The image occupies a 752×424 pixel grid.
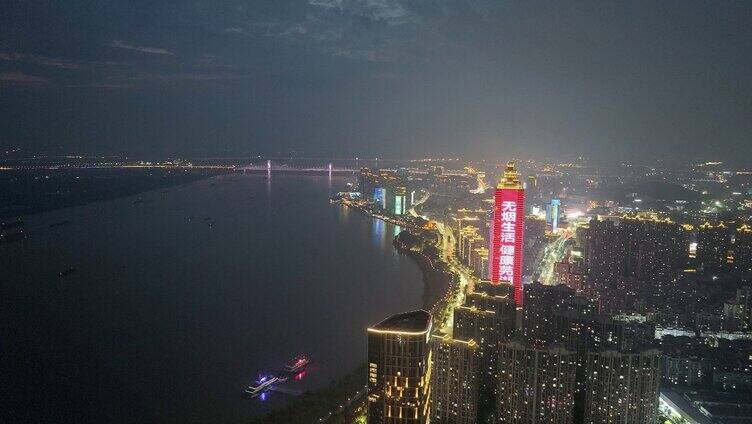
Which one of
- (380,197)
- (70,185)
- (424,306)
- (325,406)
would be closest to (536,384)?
(325,406)

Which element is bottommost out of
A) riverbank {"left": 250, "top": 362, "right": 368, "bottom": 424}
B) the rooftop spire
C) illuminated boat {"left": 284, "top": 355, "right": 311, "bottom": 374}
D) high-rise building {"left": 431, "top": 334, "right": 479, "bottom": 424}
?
riverbank {"left": 250, "top": 362, "right": 368, "bottom": 424}

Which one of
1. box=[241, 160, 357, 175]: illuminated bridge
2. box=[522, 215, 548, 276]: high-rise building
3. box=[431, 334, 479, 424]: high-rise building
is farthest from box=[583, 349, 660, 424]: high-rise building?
box=[241, 160, 357, 175]: illuminated bridge

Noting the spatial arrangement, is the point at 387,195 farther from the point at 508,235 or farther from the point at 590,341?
the point at 590,341

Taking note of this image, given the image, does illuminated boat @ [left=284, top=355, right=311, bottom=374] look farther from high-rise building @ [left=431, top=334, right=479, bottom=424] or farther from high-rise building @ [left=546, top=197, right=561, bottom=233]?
high-rise building @ [left=546, top=197, right=561, bottom=233]

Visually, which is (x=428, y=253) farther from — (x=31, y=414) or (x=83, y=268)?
(x=31, y=414)

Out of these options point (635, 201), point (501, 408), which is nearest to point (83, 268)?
point (501, 408)
